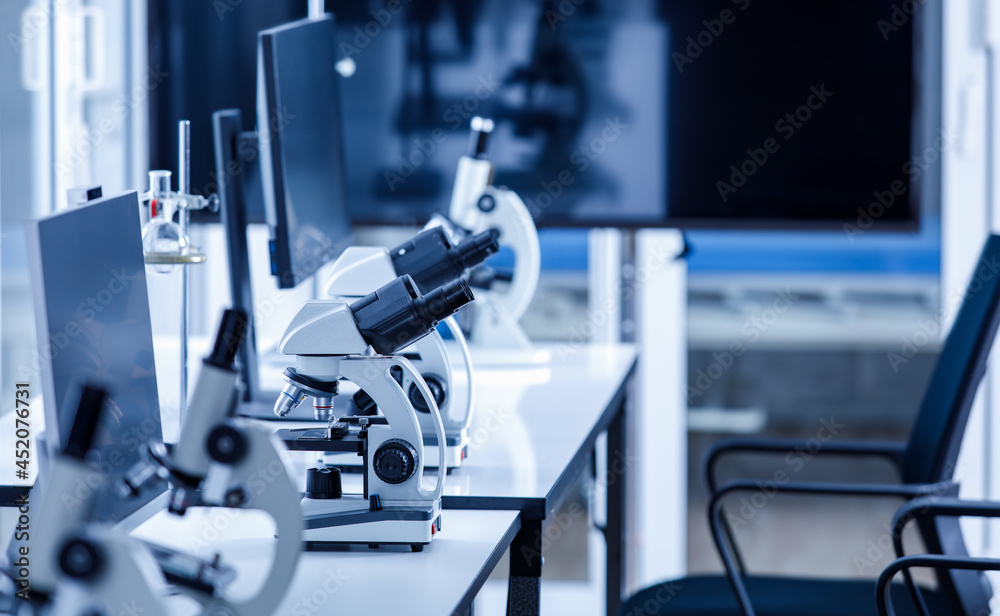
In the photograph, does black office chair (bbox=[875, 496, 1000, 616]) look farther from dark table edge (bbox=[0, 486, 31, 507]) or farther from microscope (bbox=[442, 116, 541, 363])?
dark table edge (bbox=[0, 486, 31, 507])

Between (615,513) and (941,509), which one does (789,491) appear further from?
(615,513)

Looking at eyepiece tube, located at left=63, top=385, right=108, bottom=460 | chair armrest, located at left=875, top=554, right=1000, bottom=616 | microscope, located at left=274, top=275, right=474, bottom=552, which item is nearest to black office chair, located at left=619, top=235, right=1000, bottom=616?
chair armrest, located at left=875, top=554, right=1000, bottom=616

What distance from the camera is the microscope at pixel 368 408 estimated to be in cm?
134

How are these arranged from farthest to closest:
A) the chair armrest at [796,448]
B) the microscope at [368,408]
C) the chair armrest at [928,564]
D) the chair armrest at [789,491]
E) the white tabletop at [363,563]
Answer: the chair armrest at [796,448], the chair armrest at [789,491], the chair armrest at [928,564], the microscope at [368,408], the white tabletop at [363,563]

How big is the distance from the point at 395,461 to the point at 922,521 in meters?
0.95

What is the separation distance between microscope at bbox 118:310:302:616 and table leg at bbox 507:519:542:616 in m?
0.57

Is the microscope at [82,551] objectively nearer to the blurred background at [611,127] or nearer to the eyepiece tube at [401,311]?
the eyepiece tube at [401,311]

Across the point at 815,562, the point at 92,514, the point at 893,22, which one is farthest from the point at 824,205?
the point at 92,514

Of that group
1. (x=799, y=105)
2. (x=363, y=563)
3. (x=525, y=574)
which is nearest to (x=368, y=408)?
(x=363, y=563)

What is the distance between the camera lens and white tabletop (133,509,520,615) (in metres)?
1.23

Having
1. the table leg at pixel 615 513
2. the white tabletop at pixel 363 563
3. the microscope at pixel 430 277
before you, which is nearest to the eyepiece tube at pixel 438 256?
the microscope at pixel 430 277

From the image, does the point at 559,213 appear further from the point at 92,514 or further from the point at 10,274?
the point at 92,514

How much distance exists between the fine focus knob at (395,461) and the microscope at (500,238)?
1.07 m

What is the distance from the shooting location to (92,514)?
88cm
